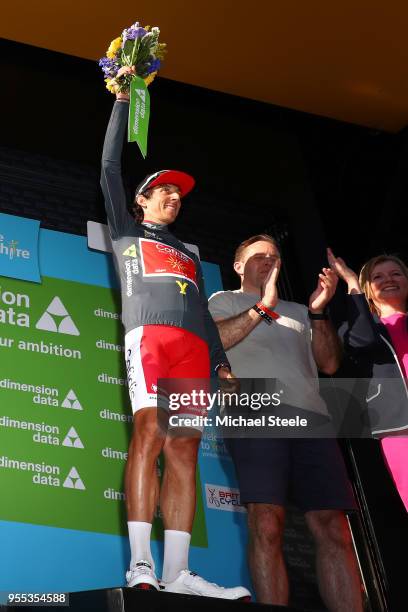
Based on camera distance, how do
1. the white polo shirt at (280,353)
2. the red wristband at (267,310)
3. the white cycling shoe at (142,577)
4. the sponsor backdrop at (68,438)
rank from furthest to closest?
the red wristband at (267,310) → the white polo shirt at (280,353) → the sponsor backdrop at (68,438) → the white cycling shoe at (142,577)

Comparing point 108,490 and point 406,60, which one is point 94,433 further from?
point 406,60

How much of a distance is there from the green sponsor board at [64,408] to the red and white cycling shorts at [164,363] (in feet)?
1.43

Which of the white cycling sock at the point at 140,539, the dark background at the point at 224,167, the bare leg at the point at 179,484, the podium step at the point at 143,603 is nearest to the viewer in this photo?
the podium step at the point at 143,603

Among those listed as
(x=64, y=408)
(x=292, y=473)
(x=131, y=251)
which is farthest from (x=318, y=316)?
(x=64, y=408)

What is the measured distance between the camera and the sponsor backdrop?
3.32m

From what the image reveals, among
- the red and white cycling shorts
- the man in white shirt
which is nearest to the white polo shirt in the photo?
the man in white shirt

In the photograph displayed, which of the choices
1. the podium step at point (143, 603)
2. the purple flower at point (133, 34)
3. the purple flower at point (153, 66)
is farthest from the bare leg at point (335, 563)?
the purple flower at point (133, 34)

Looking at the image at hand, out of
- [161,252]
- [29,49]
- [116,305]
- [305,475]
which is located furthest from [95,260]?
[305,475]

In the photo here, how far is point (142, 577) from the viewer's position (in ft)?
9.29

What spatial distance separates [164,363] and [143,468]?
406 millimetres

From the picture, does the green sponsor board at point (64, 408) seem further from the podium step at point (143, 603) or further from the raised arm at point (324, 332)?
the raised arm at point (324, 332)

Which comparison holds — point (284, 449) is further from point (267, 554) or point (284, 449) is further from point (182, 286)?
point (182, 286)

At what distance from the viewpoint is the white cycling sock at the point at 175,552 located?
300cm

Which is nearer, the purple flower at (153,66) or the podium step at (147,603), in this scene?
the podium step at (147,603)
